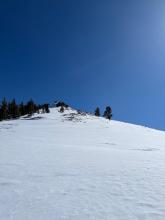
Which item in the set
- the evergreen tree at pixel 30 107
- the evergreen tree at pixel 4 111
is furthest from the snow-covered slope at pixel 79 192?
the evergreen tree at pixel 30 107

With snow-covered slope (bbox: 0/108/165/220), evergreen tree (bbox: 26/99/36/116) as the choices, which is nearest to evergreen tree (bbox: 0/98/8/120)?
evergreen tree (bbox: 26/99/36/116)

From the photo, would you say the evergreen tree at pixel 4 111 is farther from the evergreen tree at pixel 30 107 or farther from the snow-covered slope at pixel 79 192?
the snow-covered slope at pixel 79 192

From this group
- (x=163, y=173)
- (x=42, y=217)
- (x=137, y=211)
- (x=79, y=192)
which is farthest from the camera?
(x=163, y=173)

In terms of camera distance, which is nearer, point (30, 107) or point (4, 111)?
point (4, 111)

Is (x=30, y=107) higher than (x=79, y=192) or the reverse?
higher

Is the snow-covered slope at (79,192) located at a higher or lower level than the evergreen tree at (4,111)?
lower

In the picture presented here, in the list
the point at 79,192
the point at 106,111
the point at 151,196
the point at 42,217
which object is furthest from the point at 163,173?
the point at 106,111

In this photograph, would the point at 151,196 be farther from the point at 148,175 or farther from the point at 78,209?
the point at 148,175

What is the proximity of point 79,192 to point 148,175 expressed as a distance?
5.38 metres

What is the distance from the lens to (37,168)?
15.7m

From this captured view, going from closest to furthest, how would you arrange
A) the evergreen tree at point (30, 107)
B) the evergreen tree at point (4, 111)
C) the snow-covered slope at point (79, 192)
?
the snow-covered slope at point (79, 192), the evergreen tree at point (4, 111), the evergreen tree at point (30, 107)

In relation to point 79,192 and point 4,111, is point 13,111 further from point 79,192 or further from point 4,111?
point 79,192

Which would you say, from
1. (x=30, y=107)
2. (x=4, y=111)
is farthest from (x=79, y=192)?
(x=30, y=107)

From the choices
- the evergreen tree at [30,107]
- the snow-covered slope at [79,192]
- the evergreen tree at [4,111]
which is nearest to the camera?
the snow-covered slope at [79,192]
